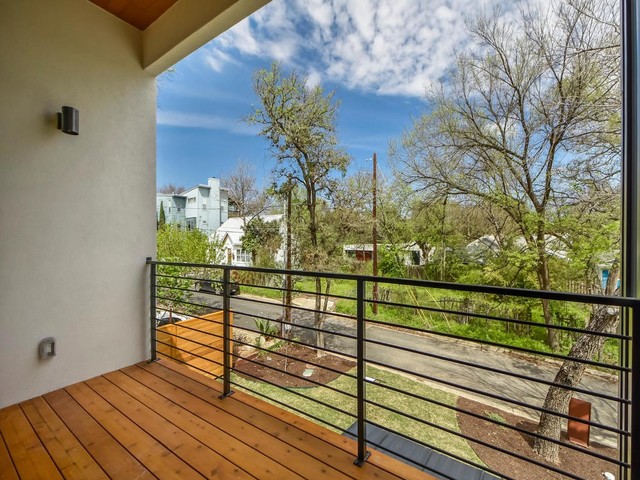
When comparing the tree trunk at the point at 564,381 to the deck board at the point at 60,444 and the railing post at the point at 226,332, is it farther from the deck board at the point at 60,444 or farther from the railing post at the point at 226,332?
the deck board at the point at 60,444

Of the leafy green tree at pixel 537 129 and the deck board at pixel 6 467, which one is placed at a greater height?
the leafy green tree at pixel 537 129

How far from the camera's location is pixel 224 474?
4.42ft

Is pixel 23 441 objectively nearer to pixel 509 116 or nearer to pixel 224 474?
pixel 224 474

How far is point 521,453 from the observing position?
4.36m

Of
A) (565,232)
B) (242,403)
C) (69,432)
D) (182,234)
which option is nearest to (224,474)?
(242,403)

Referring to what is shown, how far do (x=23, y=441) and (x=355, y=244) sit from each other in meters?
7.46

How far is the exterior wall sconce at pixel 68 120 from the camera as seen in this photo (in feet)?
6.63

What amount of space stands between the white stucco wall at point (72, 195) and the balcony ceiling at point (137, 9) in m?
0.06

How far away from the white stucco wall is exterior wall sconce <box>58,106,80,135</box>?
0.21 ft

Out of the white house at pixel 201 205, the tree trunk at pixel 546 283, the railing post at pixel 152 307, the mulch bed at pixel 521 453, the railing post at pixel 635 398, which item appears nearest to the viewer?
the railing post at pixel 635 398

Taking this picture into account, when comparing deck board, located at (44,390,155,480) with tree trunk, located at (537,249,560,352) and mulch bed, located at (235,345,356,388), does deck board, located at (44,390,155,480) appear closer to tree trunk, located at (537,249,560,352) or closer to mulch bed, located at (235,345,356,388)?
mulch bed, located at (235,345,356,388)

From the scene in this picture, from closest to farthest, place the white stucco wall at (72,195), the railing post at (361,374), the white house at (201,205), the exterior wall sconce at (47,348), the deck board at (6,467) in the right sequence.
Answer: the deck board at (6,467)
the railing post at (361,374)
the white stucco wall at (72,195)
the exterior wall sconce at (47,348)
the white house at (201,205)

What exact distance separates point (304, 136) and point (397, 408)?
677 centimetres

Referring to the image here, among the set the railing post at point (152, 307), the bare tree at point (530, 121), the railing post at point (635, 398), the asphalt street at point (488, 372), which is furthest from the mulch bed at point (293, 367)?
the railing post at point (635, 398)
